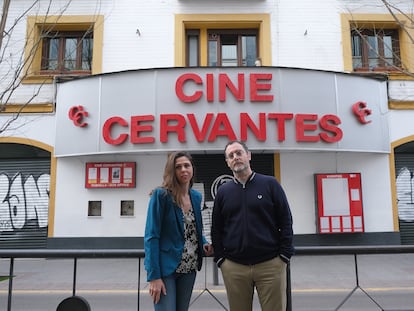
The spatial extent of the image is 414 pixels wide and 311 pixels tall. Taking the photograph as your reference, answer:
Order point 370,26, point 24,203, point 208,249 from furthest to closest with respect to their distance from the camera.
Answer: point 370,26
point 24,203
point 208,249

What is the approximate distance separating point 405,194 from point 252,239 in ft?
32.6

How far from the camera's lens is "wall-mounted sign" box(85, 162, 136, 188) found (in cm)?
1042

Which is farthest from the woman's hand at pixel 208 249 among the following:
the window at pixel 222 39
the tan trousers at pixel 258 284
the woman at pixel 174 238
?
the window at pixel 222 39

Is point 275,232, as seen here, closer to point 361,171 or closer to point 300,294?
point 300,294

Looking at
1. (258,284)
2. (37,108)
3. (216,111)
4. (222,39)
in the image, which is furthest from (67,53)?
(258,284)

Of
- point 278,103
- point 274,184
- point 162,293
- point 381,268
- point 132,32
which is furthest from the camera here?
point 132,32

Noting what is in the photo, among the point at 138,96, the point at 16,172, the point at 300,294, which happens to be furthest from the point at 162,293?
the point at 16,172

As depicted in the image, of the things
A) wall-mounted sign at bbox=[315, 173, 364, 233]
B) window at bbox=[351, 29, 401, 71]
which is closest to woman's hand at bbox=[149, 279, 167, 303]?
wall-mounted sign at bbox=[315, 173, 364, 233]

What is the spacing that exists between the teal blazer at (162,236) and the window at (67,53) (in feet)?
31.9


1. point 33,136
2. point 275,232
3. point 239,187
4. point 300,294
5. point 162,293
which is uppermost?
point 33,136

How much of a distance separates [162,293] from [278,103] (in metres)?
7.47

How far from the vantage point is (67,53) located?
11.8m

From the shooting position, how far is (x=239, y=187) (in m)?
2.95

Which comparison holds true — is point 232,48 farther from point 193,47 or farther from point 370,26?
point 370,26
